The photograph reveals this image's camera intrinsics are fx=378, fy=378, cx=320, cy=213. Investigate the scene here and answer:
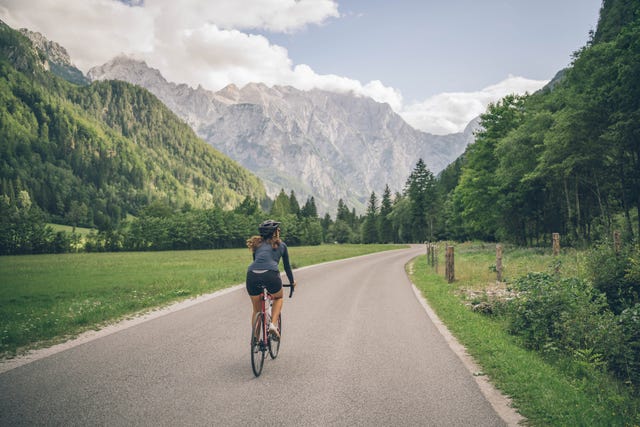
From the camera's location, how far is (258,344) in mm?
6145

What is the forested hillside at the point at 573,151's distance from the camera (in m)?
23.8

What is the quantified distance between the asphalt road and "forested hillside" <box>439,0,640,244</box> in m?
23.5

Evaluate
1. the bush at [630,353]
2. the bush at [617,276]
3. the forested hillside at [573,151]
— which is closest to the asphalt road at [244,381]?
the bush at [630,353]

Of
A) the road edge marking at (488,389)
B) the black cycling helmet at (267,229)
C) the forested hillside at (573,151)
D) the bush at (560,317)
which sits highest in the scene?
the forested hillside at (573,151)

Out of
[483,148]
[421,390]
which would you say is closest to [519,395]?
[421,390]

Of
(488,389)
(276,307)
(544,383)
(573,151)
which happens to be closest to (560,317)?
(544,383)

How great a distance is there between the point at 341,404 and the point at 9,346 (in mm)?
7129

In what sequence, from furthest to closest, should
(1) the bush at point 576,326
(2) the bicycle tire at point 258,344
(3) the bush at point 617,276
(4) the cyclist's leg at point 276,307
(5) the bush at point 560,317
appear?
(3) the bush at point 617,276
(5) the bush at point 560,317
(4) the cyclist's leg at point 276,307
(1) the bush at point 576,326
(2) the bicycle tire at point 258,344

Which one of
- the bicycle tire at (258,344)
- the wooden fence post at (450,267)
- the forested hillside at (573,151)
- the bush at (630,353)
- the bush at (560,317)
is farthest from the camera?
the forested hillside at (573,151)

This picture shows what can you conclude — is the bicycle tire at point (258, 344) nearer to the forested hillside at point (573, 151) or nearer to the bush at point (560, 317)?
the bush at point (560, 317)

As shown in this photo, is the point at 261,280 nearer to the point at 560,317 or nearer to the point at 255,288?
the point at 255,288

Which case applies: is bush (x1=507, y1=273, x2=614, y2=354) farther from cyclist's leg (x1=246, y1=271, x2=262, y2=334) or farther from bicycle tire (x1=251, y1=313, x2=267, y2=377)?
cyclist's leg (x1=246, y1=271, x2=262, y2=334)

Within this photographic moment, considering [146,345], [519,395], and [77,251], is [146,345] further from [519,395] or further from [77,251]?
[77,251]

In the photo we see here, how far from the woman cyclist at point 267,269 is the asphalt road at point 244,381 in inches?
40.3
